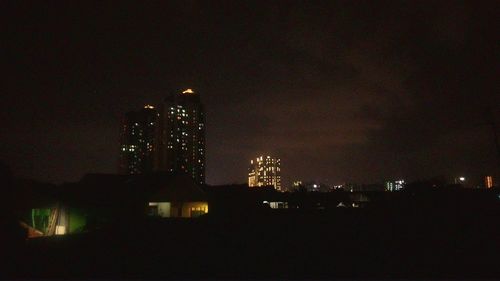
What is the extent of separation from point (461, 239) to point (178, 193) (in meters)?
23.8

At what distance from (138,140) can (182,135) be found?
601 inches

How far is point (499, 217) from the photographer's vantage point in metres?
13.4

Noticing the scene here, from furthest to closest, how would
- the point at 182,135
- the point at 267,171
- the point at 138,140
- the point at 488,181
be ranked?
the point at 267,171 → the point at 138,140 → the point at 182,135 → the point at 488,181

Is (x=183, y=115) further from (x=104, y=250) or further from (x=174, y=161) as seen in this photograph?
(x=104, y=250)

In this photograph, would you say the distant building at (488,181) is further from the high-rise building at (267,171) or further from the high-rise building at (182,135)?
the high-rise building at (267,171)

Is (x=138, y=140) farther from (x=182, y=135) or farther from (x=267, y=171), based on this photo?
(x=267, y=171)

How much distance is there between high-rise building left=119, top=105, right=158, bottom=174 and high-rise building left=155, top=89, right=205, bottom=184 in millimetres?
2421

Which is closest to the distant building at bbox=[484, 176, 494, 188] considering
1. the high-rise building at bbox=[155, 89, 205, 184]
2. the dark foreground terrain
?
the dark foreground terrain

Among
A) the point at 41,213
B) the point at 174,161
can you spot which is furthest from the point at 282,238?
the point at 174,161

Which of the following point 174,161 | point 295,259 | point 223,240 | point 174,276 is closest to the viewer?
point 174,276

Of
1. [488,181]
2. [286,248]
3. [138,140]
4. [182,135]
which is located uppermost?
[182,135]

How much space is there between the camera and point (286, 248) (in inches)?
497

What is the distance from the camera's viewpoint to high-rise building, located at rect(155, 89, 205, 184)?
106m

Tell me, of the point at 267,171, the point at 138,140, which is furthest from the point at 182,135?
the point at 267,171
